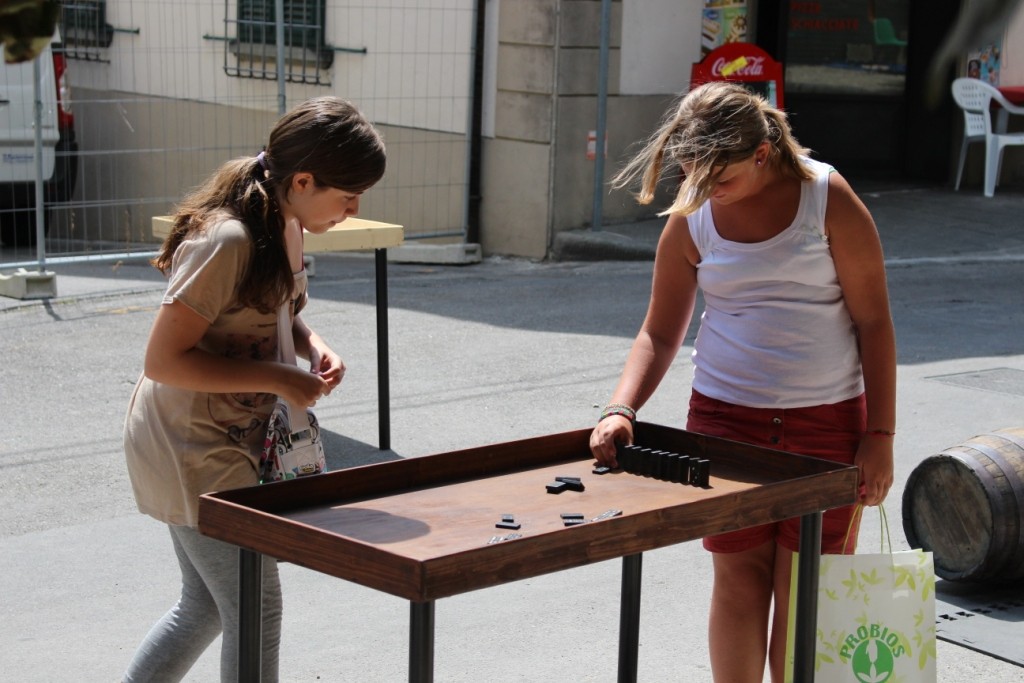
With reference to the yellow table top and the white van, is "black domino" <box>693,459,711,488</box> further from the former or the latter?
the white van

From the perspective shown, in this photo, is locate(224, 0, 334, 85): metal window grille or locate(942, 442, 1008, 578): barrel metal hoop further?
locate(224, 0, 334, 85): metal window grille

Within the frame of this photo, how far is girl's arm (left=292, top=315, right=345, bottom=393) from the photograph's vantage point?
115 inches

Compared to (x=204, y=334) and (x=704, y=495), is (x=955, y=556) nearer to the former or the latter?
(x=704, y=495)

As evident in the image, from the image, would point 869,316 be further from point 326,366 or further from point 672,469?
point 326,366

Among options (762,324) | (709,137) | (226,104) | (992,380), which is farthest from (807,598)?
(226,104)

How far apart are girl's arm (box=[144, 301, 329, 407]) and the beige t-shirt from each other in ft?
0.21

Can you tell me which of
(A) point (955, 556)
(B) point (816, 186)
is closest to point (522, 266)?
(A) point (955, 556)

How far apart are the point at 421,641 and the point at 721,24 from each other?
1101cm

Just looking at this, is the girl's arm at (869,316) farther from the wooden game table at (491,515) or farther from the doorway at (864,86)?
the doorway at (864,86)

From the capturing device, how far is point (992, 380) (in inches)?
286

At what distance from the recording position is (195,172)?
46.2 ft

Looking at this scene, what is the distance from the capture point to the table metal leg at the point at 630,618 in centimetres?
313

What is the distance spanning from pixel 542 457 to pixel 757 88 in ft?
30.2

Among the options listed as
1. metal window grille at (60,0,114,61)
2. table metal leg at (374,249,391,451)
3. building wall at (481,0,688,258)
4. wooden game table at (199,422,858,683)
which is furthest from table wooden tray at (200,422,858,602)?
metal window grille at (60,0,114,61)
